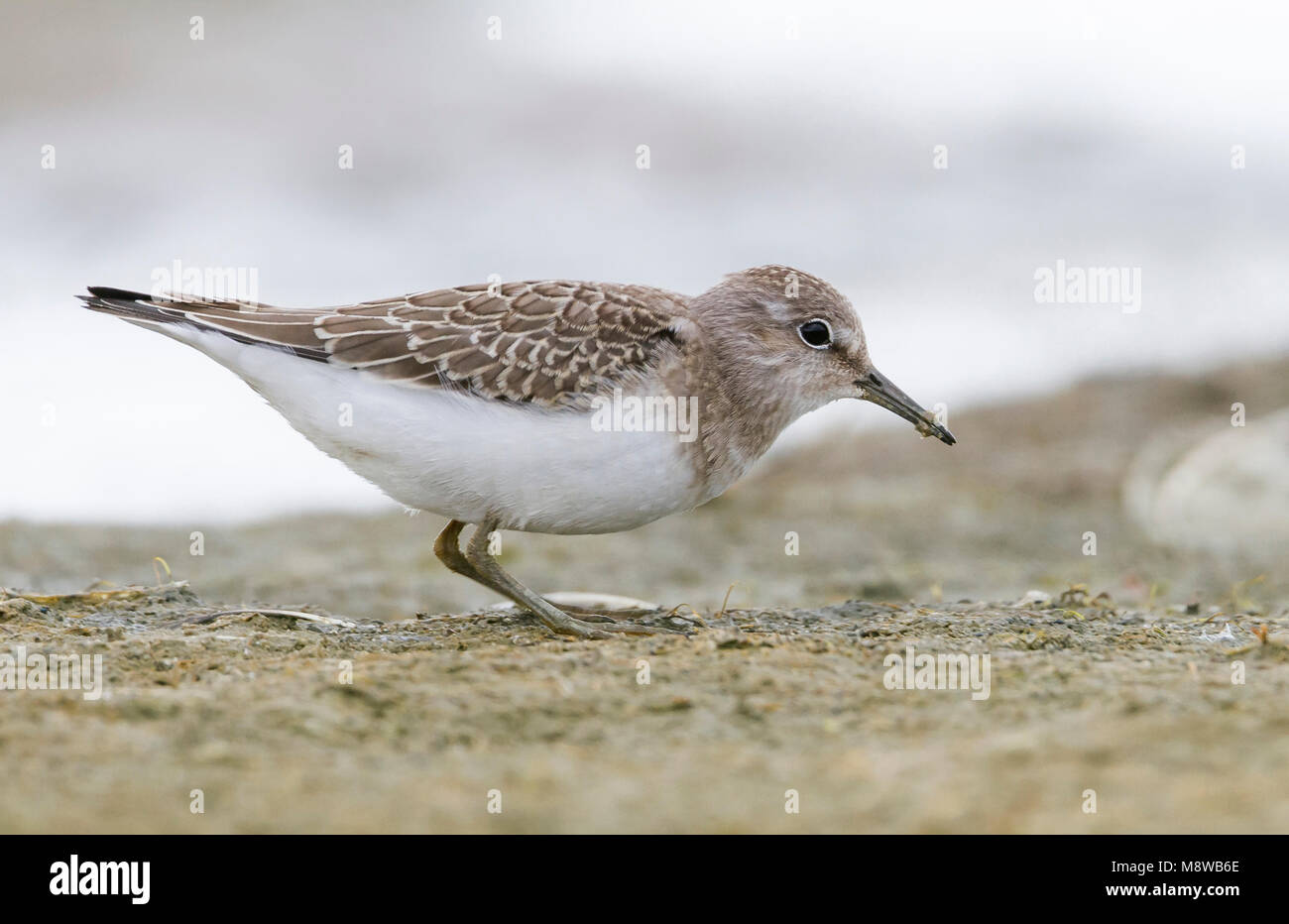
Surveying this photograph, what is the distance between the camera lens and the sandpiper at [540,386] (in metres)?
5.27

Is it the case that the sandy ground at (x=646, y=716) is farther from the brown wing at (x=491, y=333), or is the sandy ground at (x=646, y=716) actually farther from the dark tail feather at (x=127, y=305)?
the dark tail feather at (x=127, y=305)

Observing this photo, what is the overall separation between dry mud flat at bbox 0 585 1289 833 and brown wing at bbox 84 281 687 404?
1.07 metres

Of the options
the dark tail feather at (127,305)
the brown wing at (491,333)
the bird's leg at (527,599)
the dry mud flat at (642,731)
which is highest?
the dark tail feather at (127,305)

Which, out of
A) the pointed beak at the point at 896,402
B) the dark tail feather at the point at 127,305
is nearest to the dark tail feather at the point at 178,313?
the dark tail feather at the point at 127,305

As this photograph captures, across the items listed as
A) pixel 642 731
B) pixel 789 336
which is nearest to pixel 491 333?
pixel 789 336

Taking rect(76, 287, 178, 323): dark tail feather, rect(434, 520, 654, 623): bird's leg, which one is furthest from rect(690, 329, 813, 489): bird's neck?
rect(76, 287, 178, 323): dark tail feather

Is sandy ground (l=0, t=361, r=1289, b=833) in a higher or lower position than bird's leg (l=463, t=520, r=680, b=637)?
lower

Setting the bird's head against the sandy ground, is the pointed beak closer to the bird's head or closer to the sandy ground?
the bird's head

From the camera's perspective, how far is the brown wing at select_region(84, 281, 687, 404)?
5.40 m

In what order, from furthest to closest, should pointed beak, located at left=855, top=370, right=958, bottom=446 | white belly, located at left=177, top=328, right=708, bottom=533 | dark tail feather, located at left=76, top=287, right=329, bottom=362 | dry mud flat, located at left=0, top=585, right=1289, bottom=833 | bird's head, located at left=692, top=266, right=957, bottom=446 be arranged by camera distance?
pointed beak, located at left=855, top=370, right=958, bottom=446 < bird's head, located at left=692, top=266, right=957, bottom=446 < dark tail feather, located at left=76, top=287, right=329, bottom=362 < white belly, located at left=177, top=328, right=708, bottom=533 < dry mud flat, located at left=0, top=585, right=1289, bottom=833

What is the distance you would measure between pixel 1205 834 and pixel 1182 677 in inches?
59.0

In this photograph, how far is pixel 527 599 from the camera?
562cm
